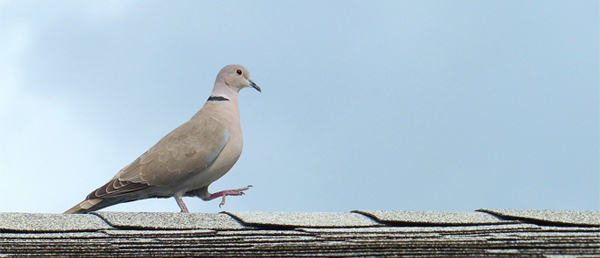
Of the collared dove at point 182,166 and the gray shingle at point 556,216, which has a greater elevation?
the collared dove at point 182,166

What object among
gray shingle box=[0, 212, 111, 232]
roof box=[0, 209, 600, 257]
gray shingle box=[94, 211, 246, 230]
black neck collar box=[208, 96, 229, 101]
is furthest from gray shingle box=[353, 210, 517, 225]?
black neck collar box=[208, 96, 229, 101]

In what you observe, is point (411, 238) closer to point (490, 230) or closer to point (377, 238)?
point (377, 238)

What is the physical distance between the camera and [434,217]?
3.47 meters

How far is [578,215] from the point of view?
3570mm

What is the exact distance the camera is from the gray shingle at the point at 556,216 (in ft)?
11.0

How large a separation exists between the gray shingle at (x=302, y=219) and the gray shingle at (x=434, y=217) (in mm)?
77

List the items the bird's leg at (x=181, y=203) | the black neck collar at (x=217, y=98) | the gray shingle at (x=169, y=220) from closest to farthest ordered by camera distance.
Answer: the gray shingle at (x=169, y=220) < the bird's leg at (x=181, y=203) < the black neck collar at (x=217, y=98)

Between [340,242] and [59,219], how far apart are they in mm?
1351

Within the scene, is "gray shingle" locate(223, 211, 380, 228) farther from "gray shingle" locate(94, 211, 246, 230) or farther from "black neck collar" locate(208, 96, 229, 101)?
"black neck collar" locate(208, 96, 229, 101)

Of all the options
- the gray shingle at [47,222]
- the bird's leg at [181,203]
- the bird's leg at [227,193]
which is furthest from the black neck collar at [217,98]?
the gray shingle at [47,222]

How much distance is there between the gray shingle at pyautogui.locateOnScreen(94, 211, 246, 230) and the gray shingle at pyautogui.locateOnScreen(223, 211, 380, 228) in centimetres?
8

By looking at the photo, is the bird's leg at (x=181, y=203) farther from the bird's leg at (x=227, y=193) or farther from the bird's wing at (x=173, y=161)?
the bird's leg at (x=227, y=193)

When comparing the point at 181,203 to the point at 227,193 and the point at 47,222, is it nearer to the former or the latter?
the point at 227,193

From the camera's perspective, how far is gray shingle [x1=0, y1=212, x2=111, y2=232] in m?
2.96
